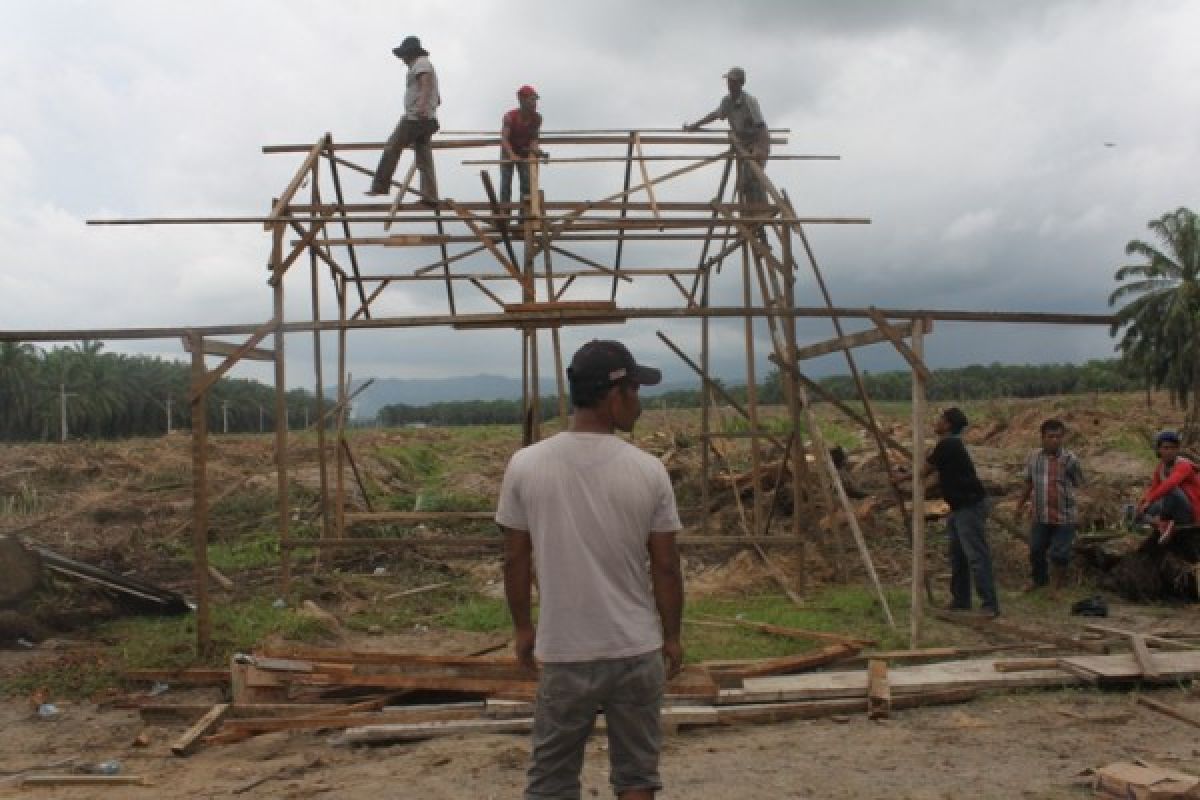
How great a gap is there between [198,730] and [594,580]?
13.0ft

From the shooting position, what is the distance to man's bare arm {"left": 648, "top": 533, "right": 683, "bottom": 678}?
3447 mm

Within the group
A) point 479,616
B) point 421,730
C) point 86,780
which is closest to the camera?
point 86,780

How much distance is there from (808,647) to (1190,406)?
33151 mm

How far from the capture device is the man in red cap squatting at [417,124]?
34.8ft

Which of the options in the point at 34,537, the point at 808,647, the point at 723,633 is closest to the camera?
the point at 808,647

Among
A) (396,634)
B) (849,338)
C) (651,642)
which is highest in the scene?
(849,338)

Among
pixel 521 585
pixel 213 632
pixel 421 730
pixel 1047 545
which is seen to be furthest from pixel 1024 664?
pixel 213 632

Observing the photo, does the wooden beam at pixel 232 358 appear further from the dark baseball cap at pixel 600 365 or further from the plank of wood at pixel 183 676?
the dark baseball cap at pixel 600 365

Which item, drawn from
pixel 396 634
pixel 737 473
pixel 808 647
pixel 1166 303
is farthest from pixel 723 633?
pixel 1166 303

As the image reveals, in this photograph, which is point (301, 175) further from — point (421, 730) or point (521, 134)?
point (421, 730)

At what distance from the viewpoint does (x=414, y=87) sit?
1064 centimetres

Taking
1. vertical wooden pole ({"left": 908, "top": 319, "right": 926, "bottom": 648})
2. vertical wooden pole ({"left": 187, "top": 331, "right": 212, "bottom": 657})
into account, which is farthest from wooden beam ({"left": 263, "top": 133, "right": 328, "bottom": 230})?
vertical wooden pole ({"left": 908, "top": 319, "right": 926, "bottom": 648})

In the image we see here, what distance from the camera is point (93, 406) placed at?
58719mm

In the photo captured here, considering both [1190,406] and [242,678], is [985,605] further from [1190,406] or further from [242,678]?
[1190,406]
